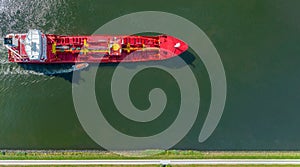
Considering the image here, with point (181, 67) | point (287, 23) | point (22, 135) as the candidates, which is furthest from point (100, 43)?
point (287, 23)

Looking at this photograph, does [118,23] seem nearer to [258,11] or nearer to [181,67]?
[181,67]

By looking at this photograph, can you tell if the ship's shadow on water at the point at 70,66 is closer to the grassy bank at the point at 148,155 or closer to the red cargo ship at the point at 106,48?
the red cargo ship at the point at 106,48

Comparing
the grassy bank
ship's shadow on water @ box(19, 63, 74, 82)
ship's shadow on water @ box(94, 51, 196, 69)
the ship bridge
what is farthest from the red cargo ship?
the grassy bank

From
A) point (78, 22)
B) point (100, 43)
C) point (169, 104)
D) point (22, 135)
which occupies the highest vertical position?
point (78, 22)

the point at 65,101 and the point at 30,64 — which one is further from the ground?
the point at 30,64

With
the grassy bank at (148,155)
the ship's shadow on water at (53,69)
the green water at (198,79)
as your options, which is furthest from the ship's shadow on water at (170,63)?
the grassy bank at (148,155)
